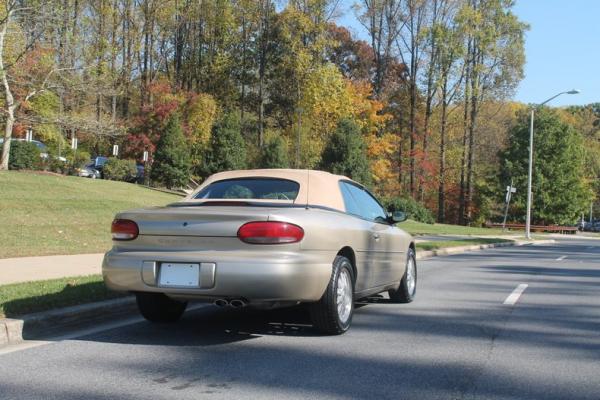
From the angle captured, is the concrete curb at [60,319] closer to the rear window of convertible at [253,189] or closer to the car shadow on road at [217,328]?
the car shadow on road at [217,328]

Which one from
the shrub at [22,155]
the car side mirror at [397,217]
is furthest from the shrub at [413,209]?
the car side mirror at [397,217]

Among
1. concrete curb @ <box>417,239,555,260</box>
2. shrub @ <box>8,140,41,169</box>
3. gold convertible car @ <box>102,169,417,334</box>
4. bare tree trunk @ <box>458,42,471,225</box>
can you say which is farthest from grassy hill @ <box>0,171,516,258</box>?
bare tree trunk @ <box>458,42,471,225</box>

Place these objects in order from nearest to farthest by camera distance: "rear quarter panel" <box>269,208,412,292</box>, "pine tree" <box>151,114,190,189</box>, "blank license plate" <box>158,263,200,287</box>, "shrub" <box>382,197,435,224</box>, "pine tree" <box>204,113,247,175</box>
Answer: "blank license plate" <box>158,263,200,287</box> → "rear quarter panel" <box>269,208,412,292</box> → "pine tree" <box>151,114,190,189</box> → "shrub" <box>382,197,435,224</box> → "pine tree" <box>204,113,247,175</box>

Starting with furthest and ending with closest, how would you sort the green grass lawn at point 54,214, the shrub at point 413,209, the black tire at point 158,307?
the shrub at point 413,209 < the green grass lawn at point 54,214 < the black tire at point 158,307

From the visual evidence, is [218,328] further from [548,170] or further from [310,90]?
[548,170]

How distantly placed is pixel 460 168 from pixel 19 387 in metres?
54.2

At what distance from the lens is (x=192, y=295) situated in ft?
→ 19.4

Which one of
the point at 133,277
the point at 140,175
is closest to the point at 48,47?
the point at 140,175

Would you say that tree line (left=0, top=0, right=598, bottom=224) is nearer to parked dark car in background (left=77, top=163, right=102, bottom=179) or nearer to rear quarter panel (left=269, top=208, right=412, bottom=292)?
parked dark car in background (left=77, top=163, right=102, bottom=179)

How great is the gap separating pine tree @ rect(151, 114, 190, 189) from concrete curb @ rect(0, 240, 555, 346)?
33.2 metres

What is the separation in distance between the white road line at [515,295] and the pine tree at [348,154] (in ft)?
92.1

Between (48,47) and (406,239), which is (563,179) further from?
(406,239)

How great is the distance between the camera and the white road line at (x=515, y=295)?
9414 millimetres

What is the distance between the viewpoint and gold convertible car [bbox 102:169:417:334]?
5.81 meters
